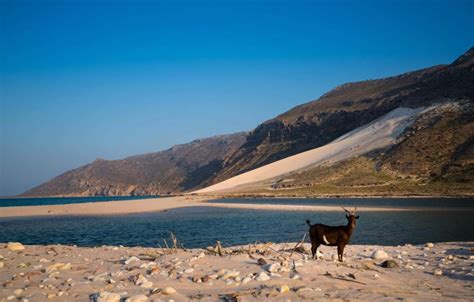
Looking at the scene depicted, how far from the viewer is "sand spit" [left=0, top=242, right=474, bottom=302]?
652 centimetres

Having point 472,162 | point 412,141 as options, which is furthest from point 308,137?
point 472,162

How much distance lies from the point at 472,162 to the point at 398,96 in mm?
55504

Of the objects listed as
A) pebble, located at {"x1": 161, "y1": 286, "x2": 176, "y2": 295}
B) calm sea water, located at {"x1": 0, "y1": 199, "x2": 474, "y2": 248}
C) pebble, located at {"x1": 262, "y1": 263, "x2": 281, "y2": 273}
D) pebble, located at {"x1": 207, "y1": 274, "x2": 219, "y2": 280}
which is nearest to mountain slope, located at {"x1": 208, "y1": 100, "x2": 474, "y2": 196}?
calm sea water, located at {"x1": 0, "y1": 199, "x2": 474, "y2": 248}

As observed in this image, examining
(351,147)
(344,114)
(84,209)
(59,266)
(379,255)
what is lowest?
(379,255)

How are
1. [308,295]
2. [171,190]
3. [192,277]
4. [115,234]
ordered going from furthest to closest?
[171,190] → [115,234] → [192,277] → [308,295]

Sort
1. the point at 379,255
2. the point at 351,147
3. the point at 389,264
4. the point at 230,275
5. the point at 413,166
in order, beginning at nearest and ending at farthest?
the point at 230,275 < the point at 389,264 < the point at 379,255 < the point at 413,166 < the point at 351,147

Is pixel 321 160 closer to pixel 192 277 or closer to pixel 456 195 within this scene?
pixel 456 195

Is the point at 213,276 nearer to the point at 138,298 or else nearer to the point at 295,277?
the point at 295,277

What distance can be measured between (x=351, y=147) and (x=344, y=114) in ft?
128

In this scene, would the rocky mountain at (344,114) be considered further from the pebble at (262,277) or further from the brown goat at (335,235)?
the pebble at (262,277)

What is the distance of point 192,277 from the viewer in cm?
773

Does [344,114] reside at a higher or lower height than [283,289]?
higher

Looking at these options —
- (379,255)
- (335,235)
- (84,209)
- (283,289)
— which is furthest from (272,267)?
(84,209)

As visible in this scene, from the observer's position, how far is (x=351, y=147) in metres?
83.7
